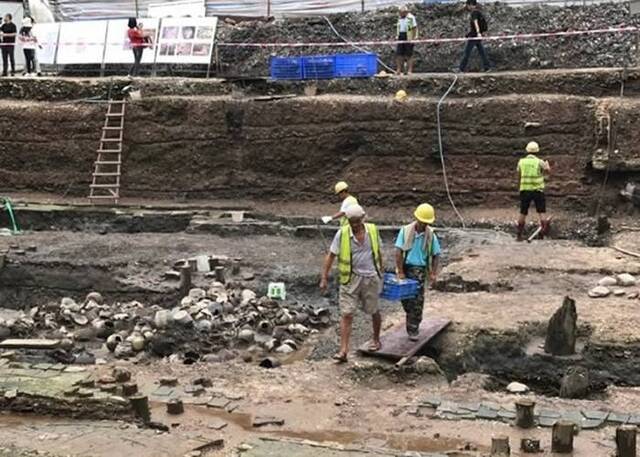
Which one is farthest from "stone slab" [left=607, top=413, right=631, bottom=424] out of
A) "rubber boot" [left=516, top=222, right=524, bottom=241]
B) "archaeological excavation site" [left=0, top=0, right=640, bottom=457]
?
"rubber boot" [left=516, top=222, right=524, bottom=241]

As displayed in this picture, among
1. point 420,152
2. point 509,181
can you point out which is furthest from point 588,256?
point 420,152

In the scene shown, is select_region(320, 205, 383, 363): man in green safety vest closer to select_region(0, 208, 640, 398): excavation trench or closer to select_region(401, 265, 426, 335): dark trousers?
select_region(401, 265, 426, 335): dark trousers

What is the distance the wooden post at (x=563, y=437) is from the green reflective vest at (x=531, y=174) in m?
8.68

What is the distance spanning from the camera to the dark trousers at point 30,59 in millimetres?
23859

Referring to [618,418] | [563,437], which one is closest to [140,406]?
[563,437]

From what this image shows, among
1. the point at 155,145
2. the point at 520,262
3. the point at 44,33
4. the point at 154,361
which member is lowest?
the point at 154,361

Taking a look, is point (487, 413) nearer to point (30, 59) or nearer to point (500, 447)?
point (500, 447)

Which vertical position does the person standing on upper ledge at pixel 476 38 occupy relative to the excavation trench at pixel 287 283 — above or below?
above

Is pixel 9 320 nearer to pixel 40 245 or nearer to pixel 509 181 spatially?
pixel 40 245

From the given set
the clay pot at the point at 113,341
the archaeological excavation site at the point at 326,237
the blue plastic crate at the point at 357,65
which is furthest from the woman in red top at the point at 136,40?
the clay pot at the point at 113,341

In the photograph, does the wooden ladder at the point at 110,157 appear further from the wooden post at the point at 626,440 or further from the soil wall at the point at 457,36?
the wooden post at the point at 626,440

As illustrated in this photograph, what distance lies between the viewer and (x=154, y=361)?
33.8 feet

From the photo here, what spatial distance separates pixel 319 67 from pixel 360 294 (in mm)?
12111

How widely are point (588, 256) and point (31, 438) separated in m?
9.25
